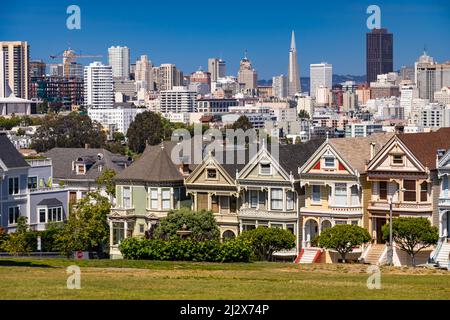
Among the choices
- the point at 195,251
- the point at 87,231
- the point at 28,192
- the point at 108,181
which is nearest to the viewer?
the point at 195,251

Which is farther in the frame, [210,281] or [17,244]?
[17,244]

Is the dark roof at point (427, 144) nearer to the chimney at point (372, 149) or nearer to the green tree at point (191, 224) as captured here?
the chimney at point (372, 149)

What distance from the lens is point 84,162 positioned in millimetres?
80000

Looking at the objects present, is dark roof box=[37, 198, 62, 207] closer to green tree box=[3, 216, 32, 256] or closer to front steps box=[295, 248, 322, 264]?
green tree box=[3, 216, 32, 256]

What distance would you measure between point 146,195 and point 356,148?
32.4 feet

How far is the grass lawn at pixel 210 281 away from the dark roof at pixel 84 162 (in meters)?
31.2

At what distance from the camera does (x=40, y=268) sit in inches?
1699

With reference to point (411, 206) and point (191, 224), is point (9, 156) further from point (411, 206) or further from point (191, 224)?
point (411, 206)

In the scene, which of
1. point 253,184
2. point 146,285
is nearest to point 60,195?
point 253,184

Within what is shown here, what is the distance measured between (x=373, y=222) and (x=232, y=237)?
235 inches

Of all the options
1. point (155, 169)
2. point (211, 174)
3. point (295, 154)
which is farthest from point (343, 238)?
point (155, 169)

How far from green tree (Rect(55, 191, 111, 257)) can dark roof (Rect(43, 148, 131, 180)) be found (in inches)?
494
